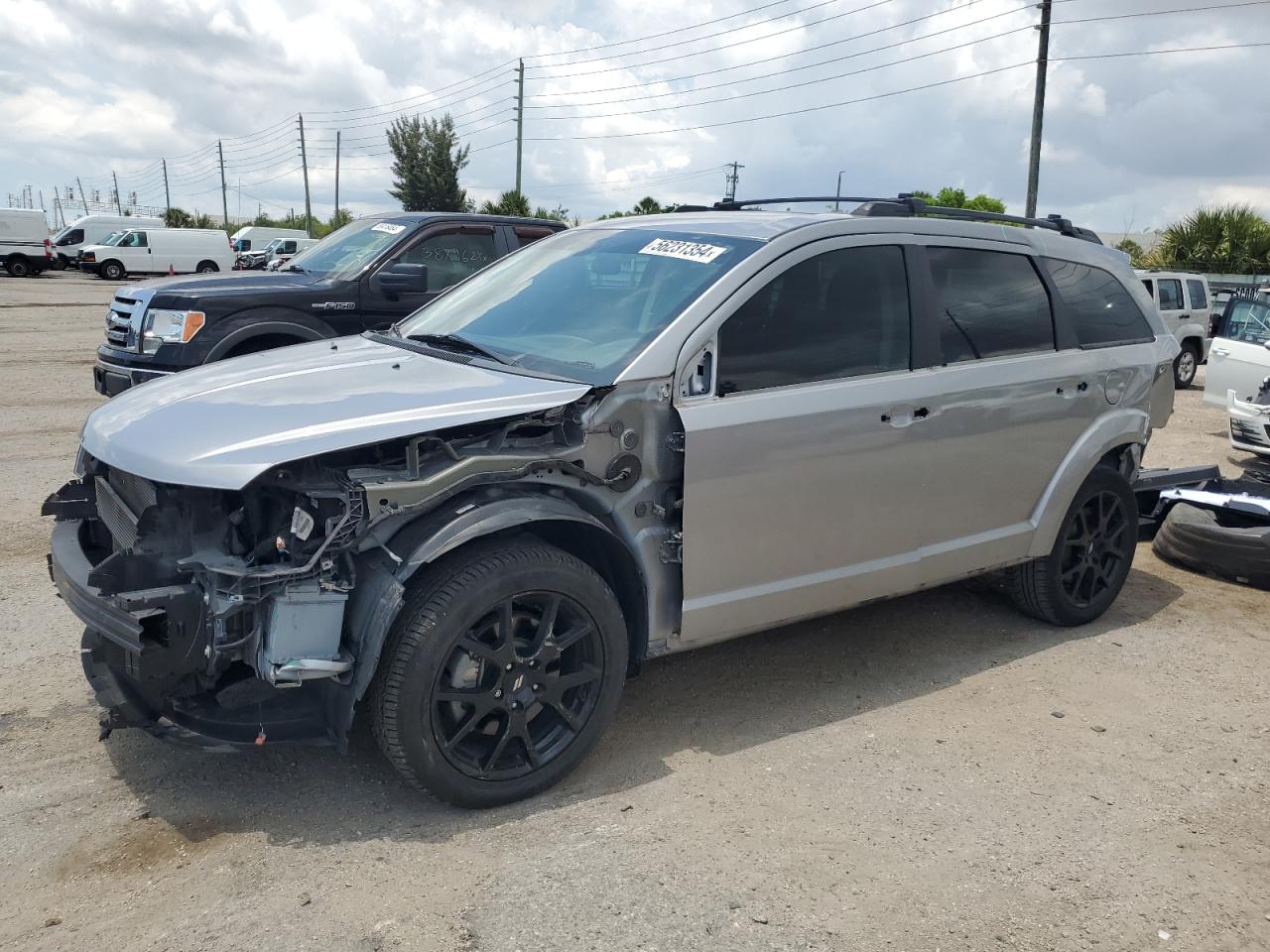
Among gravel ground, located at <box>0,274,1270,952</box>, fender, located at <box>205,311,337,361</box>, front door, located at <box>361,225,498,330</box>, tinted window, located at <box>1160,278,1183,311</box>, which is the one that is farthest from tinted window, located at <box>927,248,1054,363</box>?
tinted window, located at <box>1160,278,1183,311</box>

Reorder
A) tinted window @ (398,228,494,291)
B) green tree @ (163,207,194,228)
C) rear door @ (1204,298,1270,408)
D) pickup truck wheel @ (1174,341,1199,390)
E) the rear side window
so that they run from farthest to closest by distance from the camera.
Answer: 1. green tree @ (163,207,194,228)
2. pickup truck wheel @ (1174,341,1199,390)
3. rear door @ (1204,298,1270,408)
4. tinted window @ (398,228,494,291)
5. the rear side window

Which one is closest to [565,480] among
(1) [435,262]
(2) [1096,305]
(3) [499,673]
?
(3) [499,673]

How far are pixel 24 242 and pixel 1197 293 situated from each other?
1385 inches

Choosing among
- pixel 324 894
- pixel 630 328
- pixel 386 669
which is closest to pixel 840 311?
pixel 630 328

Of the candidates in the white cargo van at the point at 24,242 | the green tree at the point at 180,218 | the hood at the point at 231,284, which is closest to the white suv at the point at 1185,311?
the hood at the point at 231,284

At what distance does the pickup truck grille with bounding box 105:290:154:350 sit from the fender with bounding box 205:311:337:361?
0.71 m

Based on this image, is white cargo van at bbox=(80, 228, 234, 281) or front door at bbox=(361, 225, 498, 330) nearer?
front door at bbox=(361, 225, 498, 330)

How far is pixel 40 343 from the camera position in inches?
631

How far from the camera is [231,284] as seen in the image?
8008 millimetres

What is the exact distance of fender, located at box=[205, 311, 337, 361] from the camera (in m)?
7.63

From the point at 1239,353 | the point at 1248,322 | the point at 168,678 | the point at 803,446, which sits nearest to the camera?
the point at 168,678

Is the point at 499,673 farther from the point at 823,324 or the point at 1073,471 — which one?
the point at 1073,471

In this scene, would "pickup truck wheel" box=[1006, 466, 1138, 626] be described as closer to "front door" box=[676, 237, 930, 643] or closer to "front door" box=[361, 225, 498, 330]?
"front door" box=[676, 237, 930, 643]

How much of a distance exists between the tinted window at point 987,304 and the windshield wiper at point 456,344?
74.4 inches
